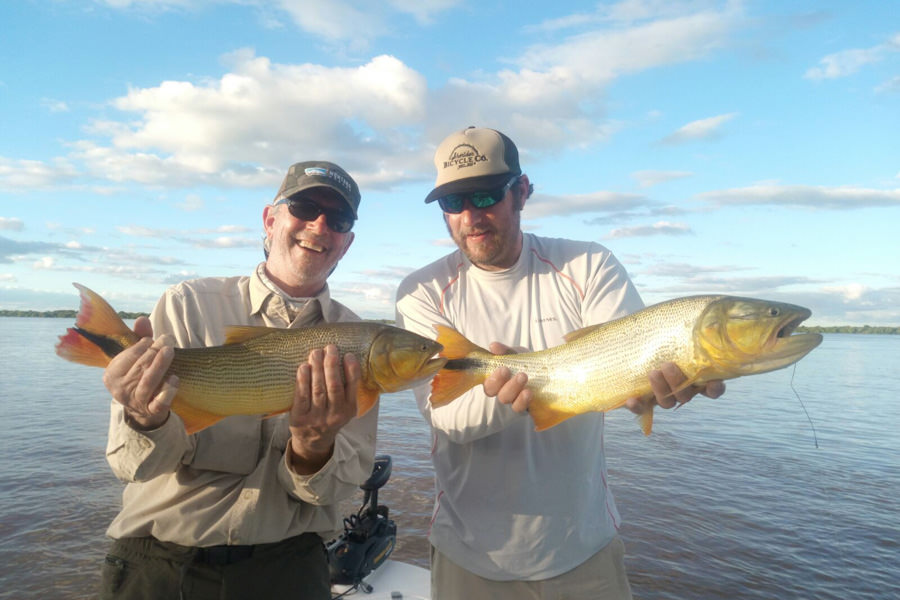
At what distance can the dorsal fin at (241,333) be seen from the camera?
342cm

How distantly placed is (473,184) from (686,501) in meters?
9.87

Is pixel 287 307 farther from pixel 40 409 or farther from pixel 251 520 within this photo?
pixel 40 409

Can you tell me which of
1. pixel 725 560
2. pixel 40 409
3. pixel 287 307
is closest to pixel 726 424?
pixel 725 560

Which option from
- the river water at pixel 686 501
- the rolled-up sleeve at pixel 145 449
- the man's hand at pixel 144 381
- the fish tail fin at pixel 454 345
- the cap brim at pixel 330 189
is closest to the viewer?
the man's hand at pixel 144 381

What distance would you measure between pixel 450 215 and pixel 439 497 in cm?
203

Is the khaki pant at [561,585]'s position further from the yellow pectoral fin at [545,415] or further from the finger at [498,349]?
the finger at [498,349]

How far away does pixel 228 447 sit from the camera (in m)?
3.39

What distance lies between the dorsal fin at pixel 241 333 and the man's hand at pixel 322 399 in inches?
16.6

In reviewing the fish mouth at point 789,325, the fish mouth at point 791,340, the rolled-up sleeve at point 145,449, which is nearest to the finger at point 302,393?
the rolled-up sleeve at point 145,449

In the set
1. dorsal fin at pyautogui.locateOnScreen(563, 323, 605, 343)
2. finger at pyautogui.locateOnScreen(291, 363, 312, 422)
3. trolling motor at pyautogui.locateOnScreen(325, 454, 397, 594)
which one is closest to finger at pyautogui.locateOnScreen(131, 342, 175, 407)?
finger at pyautogui.locateOnScreen(291, 363, 312, 422)

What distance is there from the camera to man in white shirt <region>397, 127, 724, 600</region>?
3.44 m


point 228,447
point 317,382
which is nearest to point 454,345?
point 317,382

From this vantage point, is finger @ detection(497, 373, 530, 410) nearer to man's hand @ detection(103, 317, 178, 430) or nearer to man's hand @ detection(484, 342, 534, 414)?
man's hand @ detection(484, 342, 534, 414)

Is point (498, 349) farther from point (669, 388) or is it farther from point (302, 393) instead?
point (302, 393)
